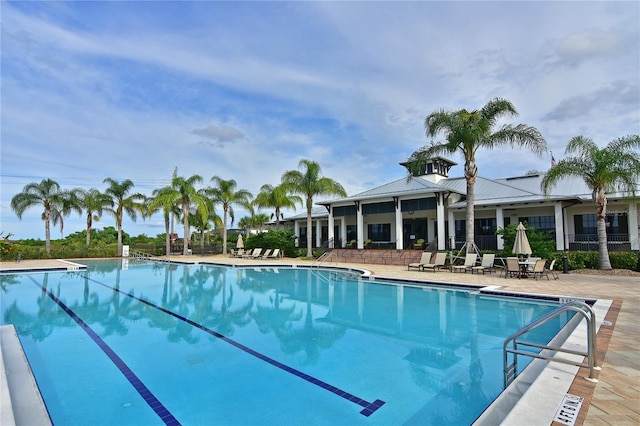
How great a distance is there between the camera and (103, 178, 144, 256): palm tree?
34.3 meters

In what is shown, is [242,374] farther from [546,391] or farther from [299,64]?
[299,64]

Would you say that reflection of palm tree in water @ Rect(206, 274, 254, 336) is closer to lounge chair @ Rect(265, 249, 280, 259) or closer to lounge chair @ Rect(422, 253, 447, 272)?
lounge chair @ Rect(422, 253, 447, 272)

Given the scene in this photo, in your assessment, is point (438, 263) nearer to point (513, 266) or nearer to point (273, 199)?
point (513, 266)

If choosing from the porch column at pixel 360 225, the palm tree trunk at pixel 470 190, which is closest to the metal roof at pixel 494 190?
the porch column at pixel 360 225

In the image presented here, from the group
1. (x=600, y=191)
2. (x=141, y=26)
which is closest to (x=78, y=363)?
(x=141, y=26)

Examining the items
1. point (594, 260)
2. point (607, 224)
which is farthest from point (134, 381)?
point (607, 224)

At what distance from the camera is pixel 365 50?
15.1 metres

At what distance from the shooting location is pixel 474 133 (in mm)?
17000

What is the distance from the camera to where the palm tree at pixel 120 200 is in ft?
112

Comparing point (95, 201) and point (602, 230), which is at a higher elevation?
point (95, 201)

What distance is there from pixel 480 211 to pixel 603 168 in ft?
27.6

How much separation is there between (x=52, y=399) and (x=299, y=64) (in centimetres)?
1593

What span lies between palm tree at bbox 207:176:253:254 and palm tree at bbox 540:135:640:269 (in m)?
26.7

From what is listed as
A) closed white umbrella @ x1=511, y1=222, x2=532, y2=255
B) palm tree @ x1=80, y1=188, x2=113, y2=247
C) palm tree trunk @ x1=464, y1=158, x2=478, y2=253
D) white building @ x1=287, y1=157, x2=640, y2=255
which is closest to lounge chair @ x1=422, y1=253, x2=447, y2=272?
palm tree trunk @ x1=464, y1=158, x2=478, y2=253
